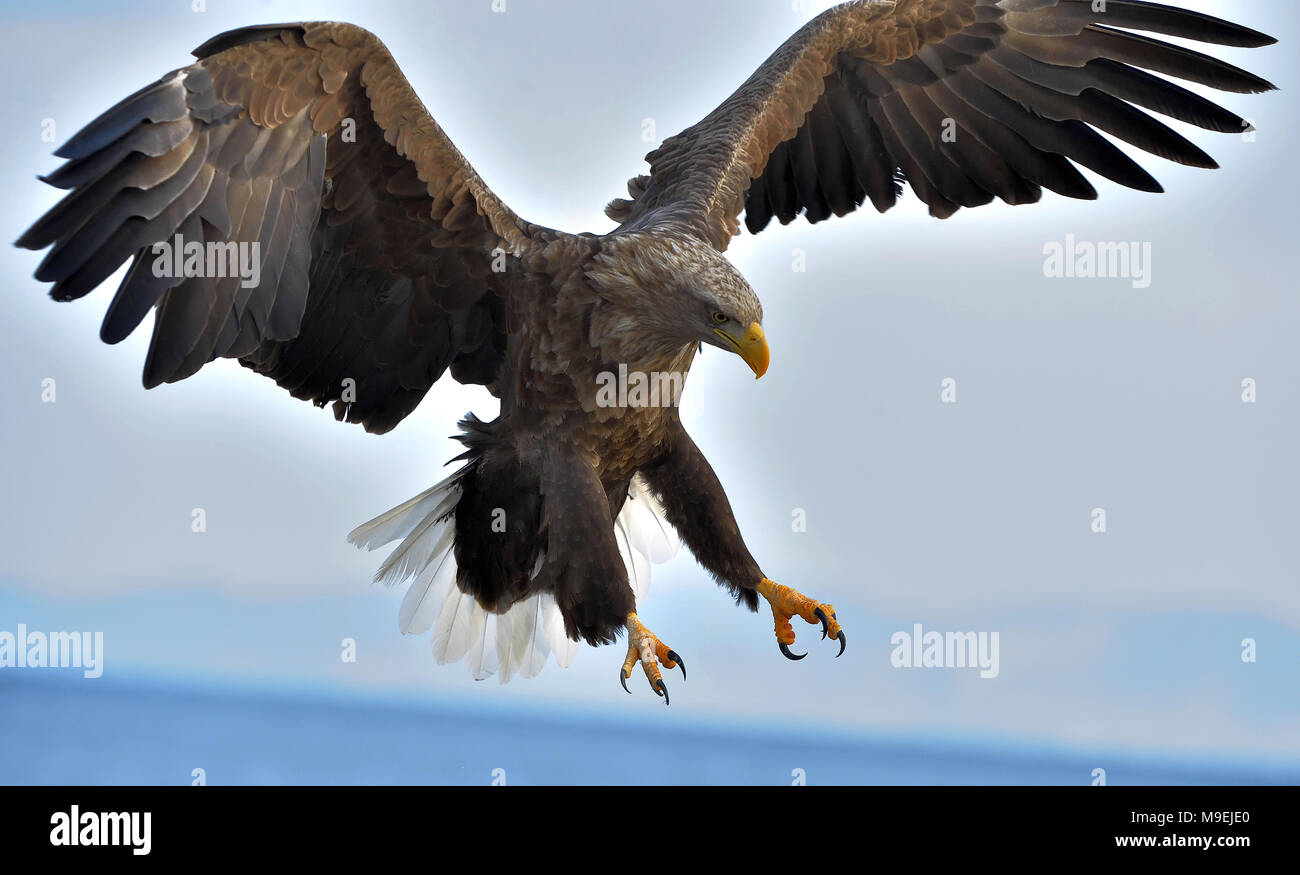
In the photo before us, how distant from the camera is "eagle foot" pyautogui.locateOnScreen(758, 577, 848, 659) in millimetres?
4070

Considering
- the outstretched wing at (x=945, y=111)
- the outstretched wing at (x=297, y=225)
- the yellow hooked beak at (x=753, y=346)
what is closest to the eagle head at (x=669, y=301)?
the yellow hooked beak at (x=753, y=346)

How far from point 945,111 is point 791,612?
6.39 feet

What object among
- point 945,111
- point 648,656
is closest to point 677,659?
point 648,656

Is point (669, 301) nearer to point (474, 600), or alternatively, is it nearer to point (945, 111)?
point (474, 600)

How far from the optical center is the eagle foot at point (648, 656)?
3.63 m

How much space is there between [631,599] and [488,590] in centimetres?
84

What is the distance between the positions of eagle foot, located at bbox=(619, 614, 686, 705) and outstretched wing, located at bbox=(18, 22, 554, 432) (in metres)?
1.01

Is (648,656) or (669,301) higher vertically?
(669,301)

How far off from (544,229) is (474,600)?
1305mm

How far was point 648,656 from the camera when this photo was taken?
3664 mm

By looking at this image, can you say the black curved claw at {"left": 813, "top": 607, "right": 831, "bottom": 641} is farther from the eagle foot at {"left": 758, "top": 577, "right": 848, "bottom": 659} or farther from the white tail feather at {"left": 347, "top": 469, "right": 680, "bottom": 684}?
the white tail feather at {"left": 347, "top": 469, "right": 680, "bottom": 684}

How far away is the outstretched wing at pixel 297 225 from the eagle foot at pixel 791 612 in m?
1.08

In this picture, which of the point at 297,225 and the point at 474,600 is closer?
the point at 297,225

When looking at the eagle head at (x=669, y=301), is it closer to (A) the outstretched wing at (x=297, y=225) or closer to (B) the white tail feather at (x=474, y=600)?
(A) the outstretched wing at (x=297, y=225)
